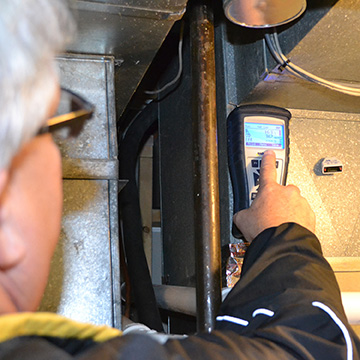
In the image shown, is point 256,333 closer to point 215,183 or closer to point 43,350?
point 43,350

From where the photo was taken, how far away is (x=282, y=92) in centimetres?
116

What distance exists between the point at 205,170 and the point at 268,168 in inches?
5.2

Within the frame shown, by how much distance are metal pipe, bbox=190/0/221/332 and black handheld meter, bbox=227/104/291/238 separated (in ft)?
0.28

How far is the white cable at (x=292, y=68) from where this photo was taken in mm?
1010

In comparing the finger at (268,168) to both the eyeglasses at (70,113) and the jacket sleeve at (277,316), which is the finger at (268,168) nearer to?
the jacket sleeve at (277,316)

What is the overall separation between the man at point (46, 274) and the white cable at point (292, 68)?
1.33 ft

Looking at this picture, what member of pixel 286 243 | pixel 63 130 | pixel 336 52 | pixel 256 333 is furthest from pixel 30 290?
pixel 336 52

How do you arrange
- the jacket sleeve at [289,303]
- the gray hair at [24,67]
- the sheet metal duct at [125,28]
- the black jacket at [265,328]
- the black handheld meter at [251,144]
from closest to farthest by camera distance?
the gray hair at [24,67] → the black jacket at [265,328] → the jacket sleeve at [289,303] → the sheet metal duct at [125,28] → the black handheld meter at [251,144]

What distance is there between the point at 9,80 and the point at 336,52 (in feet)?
2.51

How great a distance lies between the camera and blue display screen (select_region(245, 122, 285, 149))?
1.12 m

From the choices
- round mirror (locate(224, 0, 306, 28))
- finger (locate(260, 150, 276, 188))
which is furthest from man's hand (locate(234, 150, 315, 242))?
round mirror (locate(224, 0, 306, 28))

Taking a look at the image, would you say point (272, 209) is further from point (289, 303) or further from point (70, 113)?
point (70, 113)

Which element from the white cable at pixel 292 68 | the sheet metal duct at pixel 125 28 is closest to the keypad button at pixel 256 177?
the white cable at pixel 292 68

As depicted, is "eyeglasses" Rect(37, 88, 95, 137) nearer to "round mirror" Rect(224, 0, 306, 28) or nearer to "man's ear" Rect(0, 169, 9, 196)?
"man's ear" Rect(0, 169, 9, 196)
